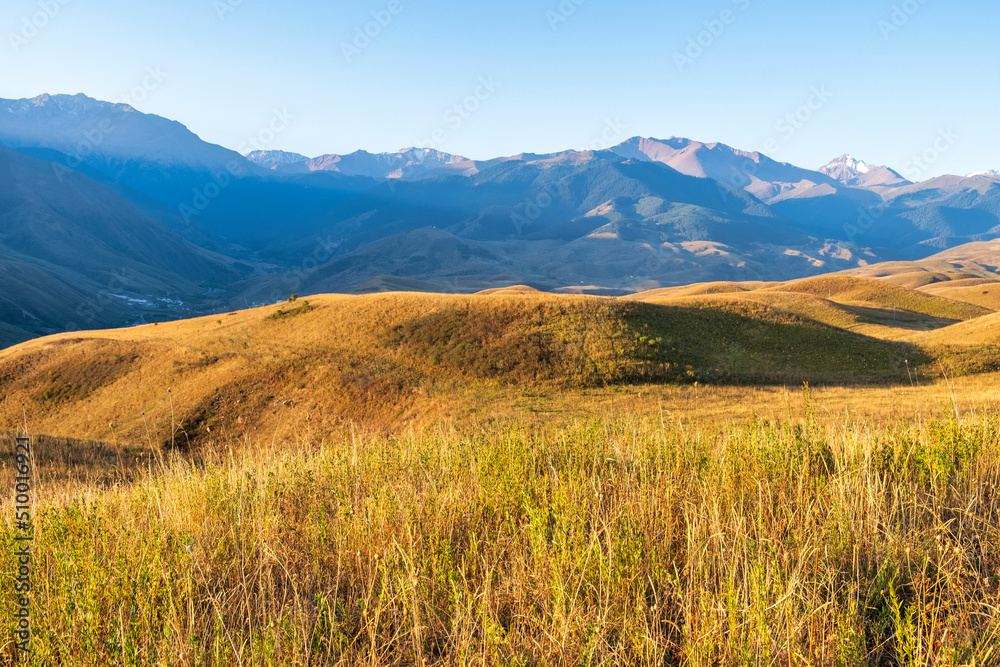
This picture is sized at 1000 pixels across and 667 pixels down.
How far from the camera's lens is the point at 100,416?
100 feet

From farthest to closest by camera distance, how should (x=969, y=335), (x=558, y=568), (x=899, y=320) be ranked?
1. (x=899, y=320)
2. (x=969, y=335)
3. (x=558, y=568)

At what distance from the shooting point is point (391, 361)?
32312 millimetres

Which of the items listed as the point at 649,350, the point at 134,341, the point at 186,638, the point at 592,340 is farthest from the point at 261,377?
the point at 186,638

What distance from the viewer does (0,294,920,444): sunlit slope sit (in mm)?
28266

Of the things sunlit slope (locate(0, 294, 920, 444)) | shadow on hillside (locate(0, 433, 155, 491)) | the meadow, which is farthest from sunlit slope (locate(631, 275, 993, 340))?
the meadow

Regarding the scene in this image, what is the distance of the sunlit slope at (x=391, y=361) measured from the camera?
28266mm

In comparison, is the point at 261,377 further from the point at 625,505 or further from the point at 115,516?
the point at 625,505

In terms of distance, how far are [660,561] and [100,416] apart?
3555 cm

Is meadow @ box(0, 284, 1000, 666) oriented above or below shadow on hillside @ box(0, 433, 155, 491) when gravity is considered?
above

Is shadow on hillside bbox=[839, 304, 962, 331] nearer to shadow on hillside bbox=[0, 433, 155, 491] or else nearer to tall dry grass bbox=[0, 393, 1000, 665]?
tall dry grass bbox=[0, 393, 1000, 665]

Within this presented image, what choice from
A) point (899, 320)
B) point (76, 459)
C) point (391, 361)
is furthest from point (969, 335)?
point (76, 459)

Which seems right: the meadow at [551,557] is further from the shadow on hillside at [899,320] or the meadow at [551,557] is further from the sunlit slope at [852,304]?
the shadow on hillside at [899,320]

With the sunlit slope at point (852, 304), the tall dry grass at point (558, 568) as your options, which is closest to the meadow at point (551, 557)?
the tall dry grass at point (558, 568)

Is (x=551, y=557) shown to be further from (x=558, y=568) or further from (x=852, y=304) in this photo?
(x=852, y=304)
